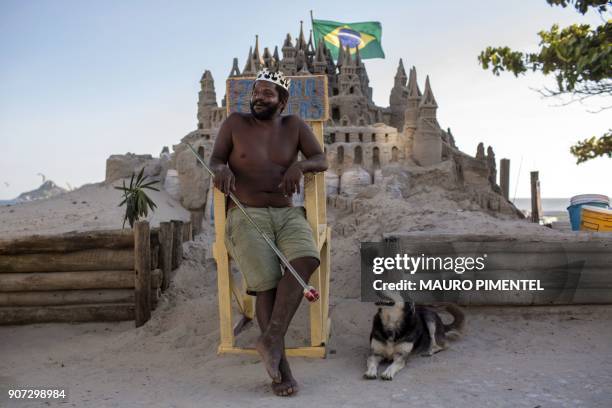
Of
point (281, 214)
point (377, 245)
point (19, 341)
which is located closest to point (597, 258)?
point (377, 245)

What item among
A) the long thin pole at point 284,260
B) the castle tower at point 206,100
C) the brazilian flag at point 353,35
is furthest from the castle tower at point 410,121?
the long thin pole at point 284,260

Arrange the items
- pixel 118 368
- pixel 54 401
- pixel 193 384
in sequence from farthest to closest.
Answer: pixel 118 368 < pixel 193 384 < pixel 54 401

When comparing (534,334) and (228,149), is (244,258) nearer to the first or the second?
(228,149)

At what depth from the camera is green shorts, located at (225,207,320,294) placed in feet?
13.4

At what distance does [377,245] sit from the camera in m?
6.04

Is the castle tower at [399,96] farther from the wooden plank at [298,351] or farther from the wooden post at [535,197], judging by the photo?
the wooden plank at [298,351]

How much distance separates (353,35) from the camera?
1489 inches

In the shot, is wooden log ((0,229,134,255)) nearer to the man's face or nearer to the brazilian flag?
the man's face

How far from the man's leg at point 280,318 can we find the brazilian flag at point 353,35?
34872 millimetres

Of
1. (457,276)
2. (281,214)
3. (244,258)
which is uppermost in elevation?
(281,214)

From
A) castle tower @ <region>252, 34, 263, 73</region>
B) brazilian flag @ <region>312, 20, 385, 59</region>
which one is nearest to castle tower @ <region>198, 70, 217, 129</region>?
castle tower @ <region>252, 34, 263, 73</region>

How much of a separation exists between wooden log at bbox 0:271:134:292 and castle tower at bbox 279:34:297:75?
29.1m

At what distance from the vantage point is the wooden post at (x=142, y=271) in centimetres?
586

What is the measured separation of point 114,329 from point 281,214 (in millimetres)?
2615
